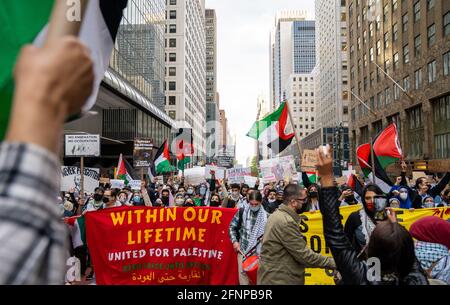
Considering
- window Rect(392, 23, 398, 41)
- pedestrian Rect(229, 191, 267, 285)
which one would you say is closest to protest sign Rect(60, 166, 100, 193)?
pedestrian Rect(229, 191, 267, 285)

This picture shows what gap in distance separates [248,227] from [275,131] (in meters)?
6.41

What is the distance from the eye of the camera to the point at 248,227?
20.6ft

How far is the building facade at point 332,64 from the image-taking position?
91200mm

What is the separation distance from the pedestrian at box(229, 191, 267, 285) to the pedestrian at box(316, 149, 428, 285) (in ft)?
12.7

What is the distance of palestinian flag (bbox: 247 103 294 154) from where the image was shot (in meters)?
11.5

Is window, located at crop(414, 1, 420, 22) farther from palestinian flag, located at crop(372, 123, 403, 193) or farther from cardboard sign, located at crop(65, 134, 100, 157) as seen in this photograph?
cardboard sign, located at crop(65, 134, 100, 157)

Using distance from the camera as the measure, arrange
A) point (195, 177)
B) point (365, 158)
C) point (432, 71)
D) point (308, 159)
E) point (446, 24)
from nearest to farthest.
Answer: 1. point (308, 159)
2. point (365, 158)
3. point (195, 177)
4. point (446, 24)
5. point (432, 71)

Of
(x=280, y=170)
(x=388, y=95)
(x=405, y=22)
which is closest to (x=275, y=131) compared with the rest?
(x=280, y=170)

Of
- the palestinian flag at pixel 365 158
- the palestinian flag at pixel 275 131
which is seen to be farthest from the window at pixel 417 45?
the palestinian flag at pixel 275 131

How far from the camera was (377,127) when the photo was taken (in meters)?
52.0

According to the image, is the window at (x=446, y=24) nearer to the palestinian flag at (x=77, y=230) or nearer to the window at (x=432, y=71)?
the window at (x=432, y=71)

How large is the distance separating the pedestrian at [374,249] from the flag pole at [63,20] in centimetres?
133

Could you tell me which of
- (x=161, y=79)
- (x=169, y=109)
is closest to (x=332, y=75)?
(x=169, y=109)

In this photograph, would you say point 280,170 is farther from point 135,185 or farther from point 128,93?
point 128,93
